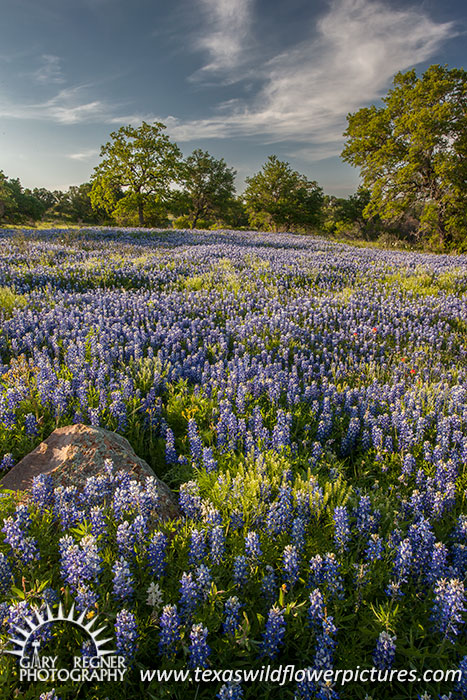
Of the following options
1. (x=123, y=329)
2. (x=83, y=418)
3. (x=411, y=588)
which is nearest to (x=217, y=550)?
(x=411, y=588)

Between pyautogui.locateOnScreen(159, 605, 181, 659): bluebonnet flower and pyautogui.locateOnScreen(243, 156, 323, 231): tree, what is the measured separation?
58974 millimetres

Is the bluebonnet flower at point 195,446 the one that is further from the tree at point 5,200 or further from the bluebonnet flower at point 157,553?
the tree at point 5,200

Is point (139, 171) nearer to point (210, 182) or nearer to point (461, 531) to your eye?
point (210, 182)

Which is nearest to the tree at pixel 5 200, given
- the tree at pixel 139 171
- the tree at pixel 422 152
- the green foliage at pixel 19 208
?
the green foliage at pixel 19 208

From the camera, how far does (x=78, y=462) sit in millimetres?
2951

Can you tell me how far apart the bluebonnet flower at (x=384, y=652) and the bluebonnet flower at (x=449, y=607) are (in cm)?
31

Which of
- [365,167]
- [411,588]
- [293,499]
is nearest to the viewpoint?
[411,588]

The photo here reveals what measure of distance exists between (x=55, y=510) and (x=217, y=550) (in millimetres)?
1186

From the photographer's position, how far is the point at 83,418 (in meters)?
3.84

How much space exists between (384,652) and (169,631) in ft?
3.64

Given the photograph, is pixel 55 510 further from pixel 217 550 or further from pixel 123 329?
pixel 123 329

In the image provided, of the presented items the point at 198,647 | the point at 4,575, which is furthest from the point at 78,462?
the point at 198,647

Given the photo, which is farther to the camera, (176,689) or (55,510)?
(55,510)

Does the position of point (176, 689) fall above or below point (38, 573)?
below
